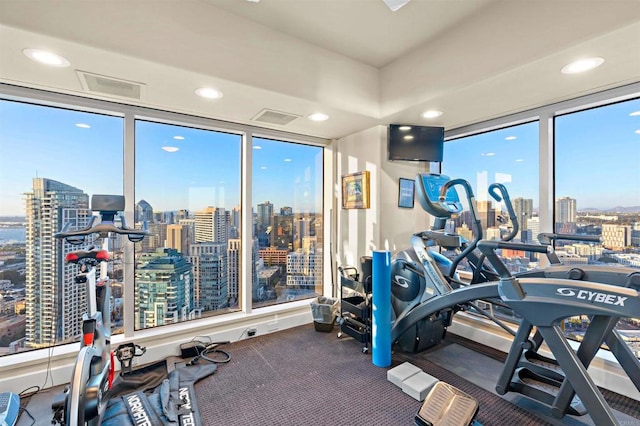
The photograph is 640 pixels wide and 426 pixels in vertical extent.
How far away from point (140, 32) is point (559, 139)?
3682 mm

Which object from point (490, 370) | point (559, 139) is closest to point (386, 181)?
point (559, 139)

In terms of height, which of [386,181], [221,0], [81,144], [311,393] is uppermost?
[221,0]

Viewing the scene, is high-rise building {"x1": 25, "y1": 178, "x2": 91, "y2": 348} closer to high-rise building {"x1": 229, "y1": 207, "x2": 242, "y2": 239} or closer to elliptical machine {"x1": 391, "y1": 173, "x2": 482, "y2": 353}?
high-rise building {"x1": 229, "y1": 207, "x2": 242, "y2": 239}

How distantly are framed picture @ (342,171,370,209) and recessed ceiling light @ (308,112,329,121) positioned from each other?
86 cm

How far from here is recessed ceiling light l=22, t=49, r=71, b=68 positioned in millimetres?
1833

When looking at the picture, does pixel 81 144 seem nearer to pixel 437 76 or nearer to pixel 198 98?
pixel 198 98

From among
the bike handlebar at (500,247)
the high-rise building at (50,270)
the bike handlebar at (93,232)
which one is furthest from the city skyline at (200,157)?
the bike handlebar at (500,247)

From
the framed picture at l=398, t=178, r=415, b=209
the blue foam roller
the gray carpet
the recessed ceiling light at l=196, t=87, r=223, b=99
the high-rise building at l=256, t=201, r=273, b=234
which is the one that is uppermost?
the recessed ceiling light at l=196, t=87, r=223, b=99

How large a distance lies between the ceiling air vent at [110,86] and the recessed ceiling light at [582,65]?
3.24 m

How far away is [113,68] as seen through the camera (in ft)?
6.68

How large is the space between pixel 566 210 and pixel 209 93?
11.5 ft

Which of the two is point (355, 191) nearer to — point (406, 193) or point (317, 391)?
point (406, 193)

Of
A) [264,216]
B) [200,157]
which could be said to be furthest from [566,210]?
[200,157]

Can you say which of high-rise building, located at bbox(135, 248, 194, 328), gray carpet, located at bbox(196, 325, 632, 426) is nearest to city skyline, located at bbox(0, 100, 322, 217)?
high-rise building, located at bbox(135, 248, 194, 328)
